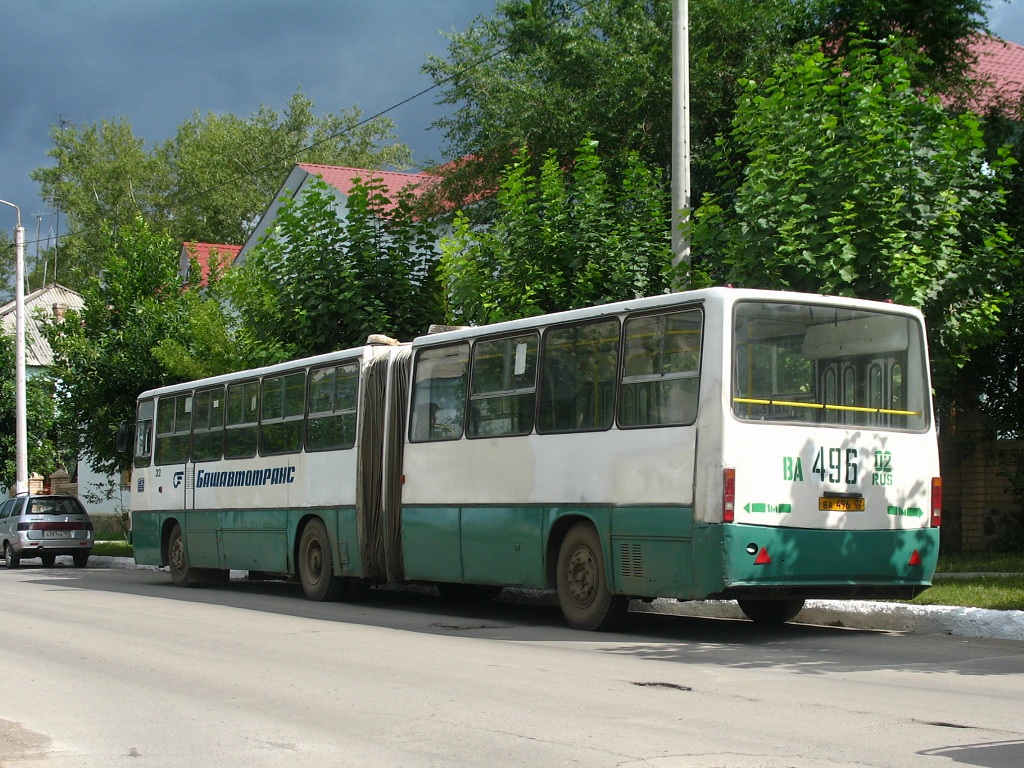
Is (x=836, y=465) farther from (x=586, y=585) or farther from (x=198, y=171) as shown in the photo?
(x=198, y=171)

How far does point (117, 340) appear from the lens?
32.8 m

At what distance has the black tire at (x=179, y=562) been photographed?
21625 millimetres

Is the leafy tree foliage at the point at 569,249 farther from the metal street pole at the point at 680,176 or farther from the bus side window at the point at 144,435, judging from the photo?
the bus side window at the point at 144,435

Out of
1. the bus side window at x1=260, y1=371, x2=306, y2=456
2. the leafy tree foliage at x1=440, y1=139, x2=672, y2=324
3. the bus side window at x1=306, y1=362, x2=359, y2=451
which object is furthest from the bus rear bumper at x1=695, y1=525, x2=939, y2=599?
the bus side window at x1=260, y1=371, x2=306, y2=456

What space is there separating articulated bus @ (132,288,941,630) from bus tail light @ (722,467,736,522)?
0.01 metres

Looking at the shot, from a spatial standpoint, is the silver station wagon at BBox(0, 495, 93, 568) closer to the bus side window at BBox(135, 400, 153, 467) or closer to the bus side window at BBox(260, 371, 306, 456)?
the bus side window at BBox(135, 400, 153, 467)

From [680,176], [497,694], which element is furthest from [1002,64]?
[497,694]

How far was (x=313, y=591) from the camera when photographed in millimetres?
17781

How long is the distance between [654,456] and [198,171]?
56.7 meters

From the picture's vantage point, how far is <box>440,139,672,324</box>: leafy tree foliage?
19016mm

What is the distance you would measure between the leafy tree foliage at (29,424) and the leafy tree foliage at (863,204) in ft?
103

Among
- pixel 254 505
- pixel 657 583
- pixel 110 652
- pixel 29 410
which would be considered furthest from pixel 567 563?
pixel 29 410

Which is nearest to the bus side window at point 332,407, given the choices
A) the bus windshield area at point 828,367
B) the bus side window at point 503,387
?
the bus side window at point 503,387

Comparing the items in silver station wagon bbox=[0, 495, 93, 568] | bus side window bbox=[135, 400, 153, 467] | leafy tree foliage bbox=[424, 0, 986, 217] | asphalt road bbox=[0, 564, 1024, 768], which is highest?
leafy tree foliage bbox=[424, 0, 986, 217]
